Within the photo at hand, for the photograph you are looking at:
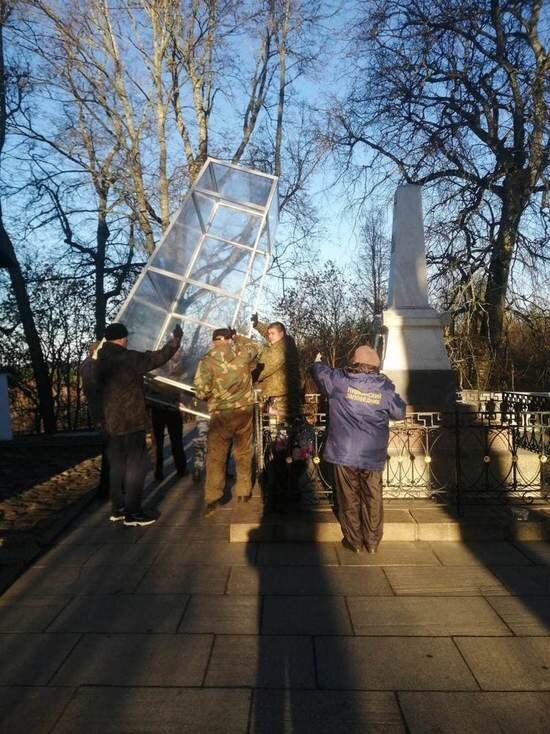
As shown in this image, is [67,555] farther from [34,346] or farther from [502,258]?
[34,346]

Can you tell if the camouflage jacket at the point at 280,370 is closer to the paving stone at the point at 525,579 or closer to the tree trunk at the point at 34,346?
the paving stone at the point at 525,579

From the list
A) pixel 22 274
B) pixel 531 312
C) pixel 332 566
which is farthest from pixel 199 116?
pixel 332 566

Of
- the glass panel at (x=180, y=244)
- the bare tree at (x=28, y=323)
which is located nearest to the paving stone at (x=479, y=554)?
the glass panel at (x=180, y=244)

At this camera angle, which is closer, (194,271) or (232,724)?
(232,724)

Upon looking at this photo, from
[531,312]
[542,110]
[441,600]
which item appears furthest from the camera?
[531,312]

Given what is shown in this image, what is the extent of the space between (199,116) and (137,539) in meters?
14.3

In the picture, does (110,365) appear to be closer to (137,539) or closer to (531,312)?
(137,539)

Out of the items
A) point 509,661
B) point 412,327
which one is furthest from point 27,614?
point 412,327

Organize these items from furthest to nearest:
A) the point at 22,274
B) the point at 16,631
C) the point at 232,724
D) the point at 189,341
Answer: the point at 22,274, the point at 189,341, the point at 16,631, the point at 232,724

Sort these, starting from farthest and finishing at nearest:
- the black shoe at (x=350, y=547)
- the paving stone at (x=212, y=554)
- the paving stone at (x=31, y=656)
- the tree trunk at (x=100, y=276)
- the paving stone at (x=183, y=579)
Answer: the tree trunk at (x=100, y=276)
the black shoe at (x=350, y=547)
the paving stone at (x=212, y=554)
the paving stone at (x=183, y=579)
the paving stone at (x=31, y=656)

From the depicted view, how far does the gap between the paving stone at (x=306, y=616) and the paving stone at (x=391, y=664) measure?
153 millimetres

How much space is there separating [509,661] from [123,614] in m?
2.32

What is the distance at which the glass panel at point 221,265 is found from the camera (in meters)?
8.50

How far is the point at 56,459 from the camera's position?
1196cm
